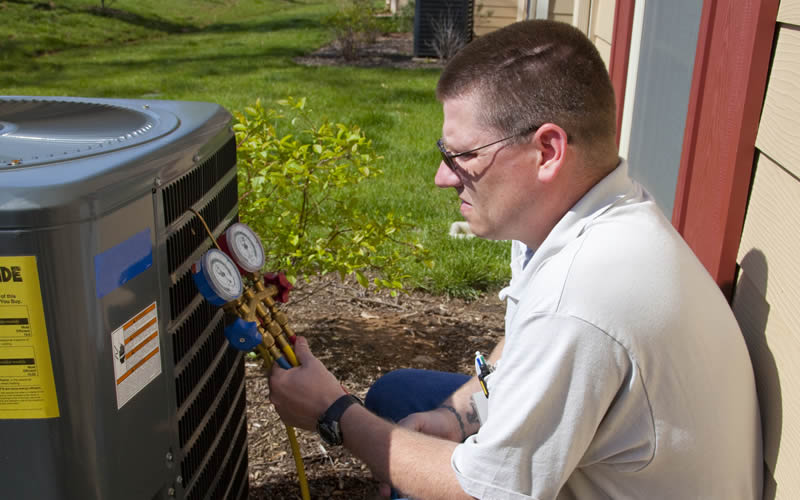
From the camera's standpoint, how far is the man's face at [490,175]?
159 centimetres

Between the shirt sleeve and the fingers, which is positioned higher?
the shirt sleeve

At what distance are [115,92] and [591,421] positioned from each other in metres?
8.47

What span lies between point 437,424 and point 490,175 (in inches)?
30.2

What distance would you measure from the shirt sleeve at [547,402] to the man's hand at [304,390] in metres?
0.44

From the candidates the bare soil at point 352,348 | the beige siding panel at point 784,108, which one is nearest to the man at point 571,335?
the beige siding panel at point 784,108

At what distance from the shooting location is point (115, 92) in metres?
8.80

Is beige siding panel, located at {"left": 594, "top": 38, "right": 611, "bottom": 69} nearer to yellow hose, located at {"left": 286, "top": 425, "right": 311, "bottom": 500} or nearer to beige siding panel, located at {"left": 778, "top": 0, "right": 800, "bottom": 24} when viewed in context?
beige siding panel, located at {"left": 778, "top": 0, "right": 800, "bottom": 24}

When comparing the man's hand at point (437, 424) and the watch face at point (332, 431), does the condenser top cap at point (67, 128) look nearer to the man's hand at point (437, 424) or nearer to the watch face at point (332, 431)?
the watch face at point (332, 431)

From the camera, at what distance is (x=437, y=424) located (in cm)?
209

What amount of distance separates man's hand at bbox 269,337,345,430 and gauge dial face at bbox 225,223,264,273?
0.74 feet

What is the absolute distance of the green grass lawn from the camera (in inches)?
190

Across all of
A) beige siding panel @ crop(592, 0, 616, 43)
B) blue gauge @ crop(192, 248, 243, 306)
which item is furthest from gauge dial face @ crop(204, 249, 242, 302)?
beige siding panel @ crop(592, 0, 616, 43)

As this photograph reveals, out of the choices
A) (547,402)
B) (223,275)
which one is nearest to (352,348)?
(223,275)

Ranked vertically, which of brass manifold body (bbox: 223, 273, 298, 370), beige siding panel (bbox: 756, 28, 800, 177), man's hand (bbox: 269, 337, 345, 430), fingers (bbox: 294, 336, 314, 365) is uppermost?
beige siding panel (bbox: 756, 28, 800, 177)
